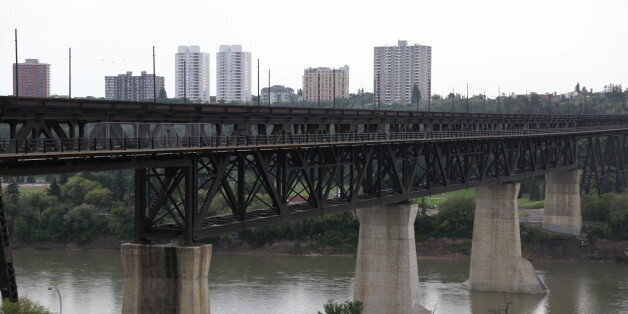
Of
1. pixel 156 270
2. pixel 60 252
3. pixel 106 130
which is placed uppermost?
pixel 106 130

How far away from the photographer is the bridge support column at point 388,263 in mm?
62406

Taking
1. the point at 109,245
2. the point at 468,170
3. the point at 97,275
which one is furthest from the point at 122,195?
the point at 468,170

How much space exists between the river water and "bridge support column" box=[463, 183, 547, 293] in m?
1.30

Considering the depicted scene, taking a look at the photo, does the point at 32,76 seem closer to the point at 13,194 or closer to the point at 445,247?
the point at 13,194

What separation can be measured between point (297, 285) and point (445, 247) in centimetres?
3298

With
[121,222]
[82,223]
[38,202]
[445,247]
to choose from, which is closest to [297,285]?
[445,247]

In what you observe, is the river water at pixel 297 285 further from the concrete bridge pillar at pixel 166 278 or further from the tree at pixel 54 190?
the concrete bridge pillar at pixel 166 278

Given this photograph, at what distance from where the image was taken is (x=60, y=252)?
112 m

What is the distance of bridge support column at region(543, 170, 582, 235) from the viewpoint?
107500mm

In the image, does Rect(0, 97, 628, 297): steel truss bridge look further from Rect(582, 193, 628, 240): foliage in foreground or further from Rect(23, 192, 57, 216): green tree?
Rect(23, 192, 57, 216): green tree

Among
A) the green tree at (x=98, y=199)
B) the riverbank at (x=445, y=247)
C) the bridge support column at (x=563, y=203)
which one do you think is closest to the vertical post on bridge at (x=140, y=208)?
the riverbank at (x=445, y=247)

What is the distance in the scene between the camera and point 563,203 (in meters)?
108

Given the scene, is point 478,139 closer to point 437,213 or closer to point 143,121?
point 143,121

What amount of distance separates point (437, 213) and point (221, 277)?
1609 inches
